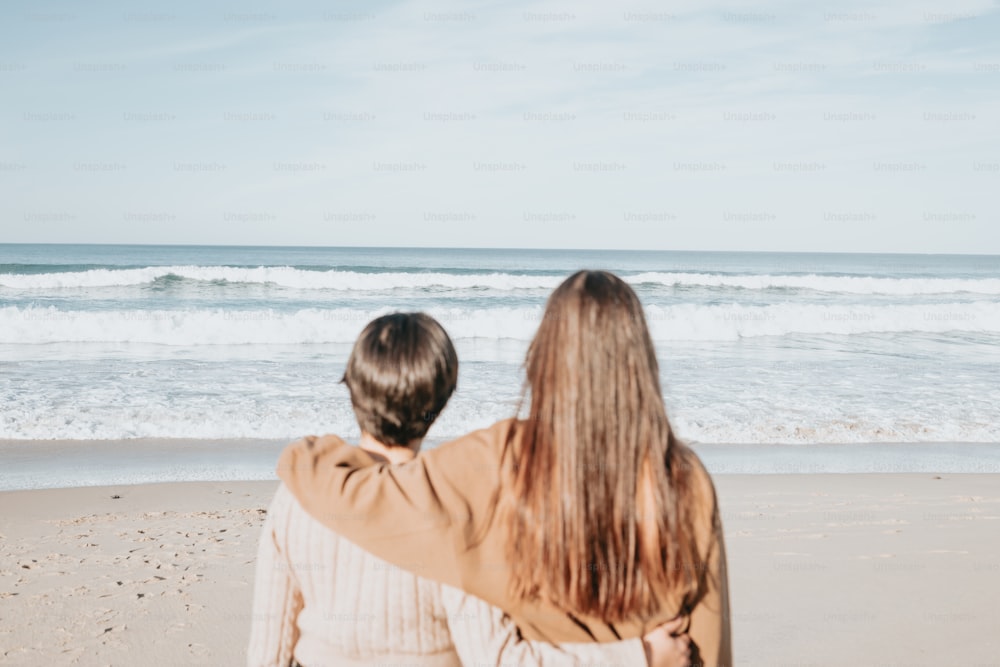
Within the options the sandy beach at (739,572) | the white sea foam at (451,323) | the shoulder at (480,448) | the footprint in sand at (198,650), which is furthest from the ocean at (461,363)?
the footprint in sand at (198,650)

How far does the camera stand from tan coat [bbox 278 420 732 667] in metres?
1.49

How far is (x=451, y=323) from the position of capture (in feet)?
59.2

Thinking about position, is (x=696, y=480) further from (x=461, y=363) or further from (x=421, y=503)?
(x=461, y=363)

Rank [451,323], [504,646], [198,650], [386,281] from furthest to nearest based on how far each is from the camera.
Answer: [386,281] < [451,323] < [198,650] < [504,646]

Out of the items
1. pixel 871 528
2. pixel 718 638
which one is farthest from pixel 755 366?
pixel 718 638

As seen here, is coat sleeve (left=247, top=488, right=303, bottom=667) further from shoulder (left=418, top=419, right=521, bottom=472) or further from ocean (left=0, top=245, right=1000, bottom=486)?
ocean (left=0, top=245, right=1000, bottom=486)

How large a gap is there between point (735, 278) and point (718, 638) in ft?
103

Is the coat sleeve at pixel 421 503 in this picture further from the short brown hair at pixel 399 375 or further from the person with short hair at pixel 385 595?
the short brown hair at pixel 399 375

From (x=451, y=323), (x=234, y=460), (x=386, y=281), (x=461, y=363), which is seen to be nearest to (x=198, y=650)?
(x=234, y=460)

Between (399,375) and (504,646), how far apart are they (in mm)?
583

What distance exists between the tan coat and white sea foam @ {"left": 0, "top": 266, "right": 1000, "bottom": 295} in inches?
1032

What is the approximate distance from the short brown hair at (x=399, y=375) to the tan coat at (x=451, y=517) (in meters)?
0.11

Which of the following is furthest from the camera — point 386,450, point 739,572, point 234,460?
point 234,460

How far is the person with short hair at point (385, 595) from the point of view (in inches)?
61.5
